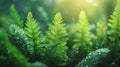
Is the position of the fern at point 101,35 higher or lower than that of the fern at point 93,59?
higher

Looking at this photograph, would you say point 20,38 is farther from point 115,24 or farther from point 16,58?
point 115,24

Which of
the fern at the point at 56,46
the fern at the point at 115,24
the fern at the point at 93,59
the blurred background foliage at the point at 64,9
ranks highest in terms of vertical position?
the blurred background foliage at the point at 64,9

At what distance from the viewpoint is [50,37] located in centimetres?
156

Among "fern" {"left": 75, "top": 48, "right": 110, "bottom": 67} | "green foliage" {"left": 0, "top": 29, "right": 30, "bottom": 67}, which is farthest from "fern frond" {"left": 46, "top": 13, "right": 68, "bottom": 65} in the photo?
"green foliage" {"left": 0, "top": 29, "right": 30, "bottom": 67}

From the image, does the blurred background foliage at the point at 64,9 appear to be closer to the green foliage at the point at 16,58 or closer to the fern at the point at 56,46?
the fern at the point at 56,46

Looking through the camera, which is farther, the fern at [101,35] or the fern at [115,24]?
the fern at [101,35]

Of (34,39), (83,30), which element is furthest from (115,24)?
(34,39)

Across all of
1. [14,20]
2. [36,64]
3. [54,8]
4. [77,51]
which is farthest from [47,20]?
A: [36,64]

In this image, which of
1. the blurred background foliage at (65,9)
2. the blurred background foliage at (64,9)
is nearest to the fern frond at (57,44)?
the blurred background foliage at (64,9)

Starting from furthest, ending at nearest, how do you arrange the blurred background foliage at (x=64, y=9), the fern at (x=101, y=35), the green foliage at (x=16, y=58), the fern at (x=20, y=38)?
the blurred background foliage at (x=64, y=9) < the fern at (x=101, y=35) < the fern at (x=20, y=38) < the green foliage at (x=16, y=58)

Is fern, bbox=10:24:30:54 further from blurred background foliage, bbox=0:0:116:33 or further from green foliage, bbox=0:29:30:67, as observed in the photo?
blurred background foliage, bbox=0:0:116:33

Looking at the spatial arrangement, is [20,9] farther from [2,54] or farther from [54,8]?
[2,54]

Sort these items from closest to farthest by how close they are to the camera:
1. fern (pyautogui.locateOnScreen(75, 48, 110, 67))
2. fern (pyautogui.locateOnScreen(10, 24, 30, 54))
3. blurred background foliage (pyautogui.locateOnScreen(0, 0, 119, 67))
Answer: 1. fern (pyautogui.locateOnScreen(75, 48, 110, 67))
2. fern (pyautogui.locateOnScreen(10, 24, 30, 54))
3. blurred background foliage (pyautogui.locateOnScreen(0, 0, 119, 67))

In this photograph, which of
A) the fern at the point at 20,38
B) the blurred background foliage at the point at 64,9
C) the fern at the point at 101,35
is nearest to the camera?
the fern at the point at 20,38
